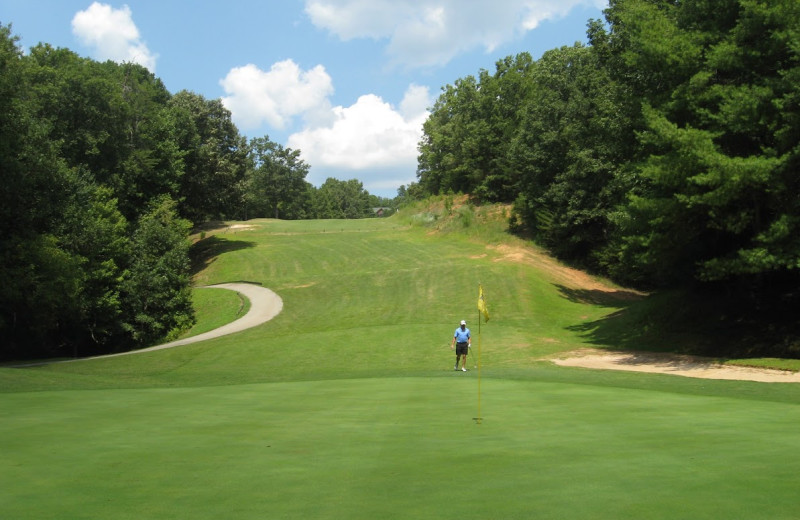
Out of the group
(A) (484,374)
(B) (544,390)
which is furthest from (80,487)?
(A) (484,374)

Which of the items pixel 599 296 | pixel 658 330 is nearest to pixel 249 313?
pixel 658 330

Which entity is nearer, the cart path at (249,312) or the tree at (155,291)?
the cart path at (249,312)

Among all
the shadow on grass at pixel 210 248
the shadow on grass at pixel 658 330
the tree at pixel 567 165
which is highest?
the tree at pixel 567 165

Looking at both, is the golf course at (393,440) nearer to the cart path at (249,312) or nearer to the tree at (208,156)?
the cart path at (249,312)

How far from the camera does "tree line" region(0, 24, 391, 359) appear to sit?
1431 inches

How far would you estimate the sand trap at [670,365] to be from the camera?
880 inches

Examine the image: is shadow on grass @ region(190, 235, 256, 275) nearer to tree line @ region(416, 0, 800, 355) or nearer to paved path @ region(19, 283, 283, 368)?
paved path @ region(19, 283, 283, 368)

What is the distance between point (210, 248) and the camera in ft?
233

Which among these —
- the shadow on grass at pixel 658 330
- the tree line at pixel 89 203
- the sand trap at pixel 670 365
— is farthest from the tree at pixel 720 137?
the tree line at pixel 89 203

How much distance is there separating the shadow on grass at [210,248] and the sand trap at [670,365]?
150 ft

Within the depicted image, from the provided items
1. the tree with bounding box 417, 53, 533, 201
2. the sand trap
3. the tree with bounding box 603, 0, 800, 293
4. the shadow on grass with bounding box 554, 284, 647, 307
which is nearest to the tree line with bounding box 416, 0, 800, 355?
the tree with bounding box 603, 0, 800, 293

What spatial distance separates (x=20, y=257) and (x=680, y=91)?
3708 centimetres

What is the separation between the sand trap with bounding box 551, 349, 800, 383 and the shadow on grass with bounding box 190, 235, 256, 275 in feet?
150

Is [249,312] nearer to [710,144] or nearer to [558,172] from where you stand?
[710,144]
